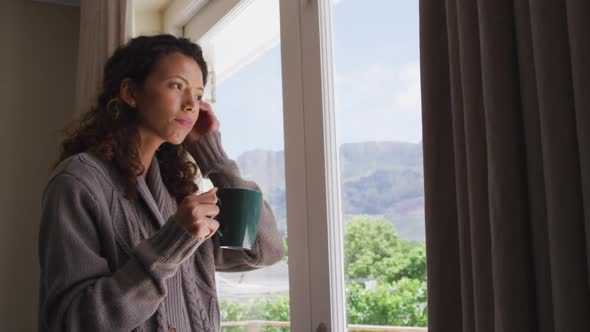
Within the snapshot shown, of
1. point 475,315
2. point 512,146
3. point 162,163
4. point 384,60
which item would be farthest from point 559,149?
point 162,163

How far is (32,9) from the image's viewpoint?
10.5ft

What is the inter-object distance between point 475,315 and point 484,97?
10.5 inches

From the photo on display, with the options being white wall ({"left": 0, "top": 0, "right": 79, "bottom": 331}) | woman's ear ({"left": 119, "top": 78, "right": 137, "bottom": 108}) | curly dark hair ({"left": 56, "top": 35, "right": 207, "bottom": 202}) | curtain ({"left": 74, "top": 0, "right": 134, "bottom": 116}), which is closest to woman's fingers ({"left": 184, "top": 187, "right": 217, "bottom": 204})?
curly dark hair ({"left": 56, "top": 35, "right": 207, "bottom": 202})

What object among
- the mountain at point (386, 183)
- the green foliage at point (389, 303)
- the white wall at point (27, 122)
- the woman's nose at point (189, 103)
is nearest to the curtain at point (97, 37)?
the white wall at point (27, 122)

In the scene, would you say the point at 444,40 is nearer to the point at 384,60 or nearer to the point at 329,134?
the point at 384,60

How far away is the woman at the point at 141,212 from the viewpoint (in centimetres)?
106

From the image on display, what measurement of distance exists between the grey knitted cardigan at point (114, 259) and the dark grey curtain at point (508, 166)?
0.47 metres

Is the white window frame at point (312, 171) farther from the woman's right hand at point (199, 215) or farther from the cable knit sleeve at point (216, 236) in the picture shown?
the woman's right hand at point (199, 215)

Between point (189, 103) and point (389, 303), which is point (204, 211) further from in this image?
point (389, 303)

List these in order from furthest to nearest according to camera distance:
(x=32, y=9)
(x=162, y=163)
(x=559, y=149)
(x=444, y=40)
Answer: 1. (x=32, y=9)
2. (x=162, y=163)
3. (x=444, y=40)
4. (x=559, y=149)

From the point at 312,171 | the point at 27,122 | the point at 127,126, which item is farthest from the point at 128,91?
the point at 27,122

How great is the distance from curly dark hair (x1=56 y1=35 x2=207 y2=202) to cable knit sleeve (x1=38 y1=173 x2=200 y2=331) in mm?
186

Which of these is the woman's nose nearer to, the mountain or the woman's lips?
the woman's lips

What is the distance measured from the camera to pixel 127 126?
4.38 feet
